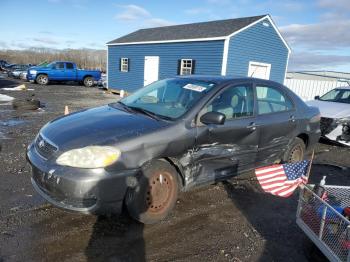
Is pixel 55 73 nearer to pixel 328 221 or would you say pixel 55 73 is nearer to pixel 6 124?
pixel 6 124

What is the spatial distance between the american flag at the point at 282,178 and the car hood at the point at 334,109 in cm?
527

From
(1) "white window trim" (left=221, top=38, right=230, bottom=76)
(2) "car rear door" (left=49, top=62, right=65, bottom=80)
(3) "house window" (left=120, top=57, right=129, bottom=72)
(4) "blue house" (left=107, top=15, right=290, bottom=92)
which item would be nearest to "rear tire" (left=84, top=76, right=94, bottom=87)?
(2) "car rear door" (left=49, top=62, right=65, bottom=80)

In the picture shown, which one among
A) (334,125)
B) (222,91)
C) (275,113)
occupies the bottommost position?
(334,125)

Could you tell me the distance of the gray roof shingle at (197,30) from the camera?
1545 centimetres

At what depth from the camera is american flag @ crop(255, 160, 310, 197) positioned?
10.6 feet

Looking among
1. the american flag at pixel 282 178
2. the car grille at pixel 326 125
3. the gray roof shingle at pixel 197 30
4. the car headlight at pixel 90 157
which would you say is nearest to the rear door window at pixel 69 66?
the gray roof shingle at pixel 197 30

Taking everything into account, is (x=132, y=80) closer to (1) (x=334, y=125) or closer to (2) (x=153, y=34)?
(2) (x=153, y=34)

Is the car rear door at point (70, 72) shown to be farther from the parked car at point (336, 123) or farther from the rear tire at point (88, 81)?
the parked car at point (336, 123)

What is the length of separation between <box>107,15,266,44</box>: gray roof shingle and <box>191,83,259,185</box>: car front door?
1098cm

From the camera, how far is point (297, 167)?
3264 millimetres

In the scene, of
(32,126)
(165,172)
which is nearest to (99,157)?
(165,172)

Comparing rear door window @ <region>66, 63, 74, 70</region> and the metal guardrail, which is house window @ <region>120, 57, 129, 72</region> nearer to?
rear door window @ <region>66, 63, 74, 70</region>

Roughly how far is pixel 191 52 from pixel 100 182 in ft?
45.7

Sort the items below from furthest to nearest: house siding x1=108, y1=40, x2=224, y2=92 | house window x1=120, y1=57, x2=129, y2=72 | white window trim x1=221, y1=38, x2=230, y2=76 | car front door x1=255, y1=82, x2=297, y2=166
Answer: house window x1=120, y1=57, x2=129, y2=72, house siding x1=108, y1=40, x2=224, y2=92, white window trim x1=221, y1=38, x2=230, y2=76, car front door x1=255, y1=82, x2=297, y2=166
